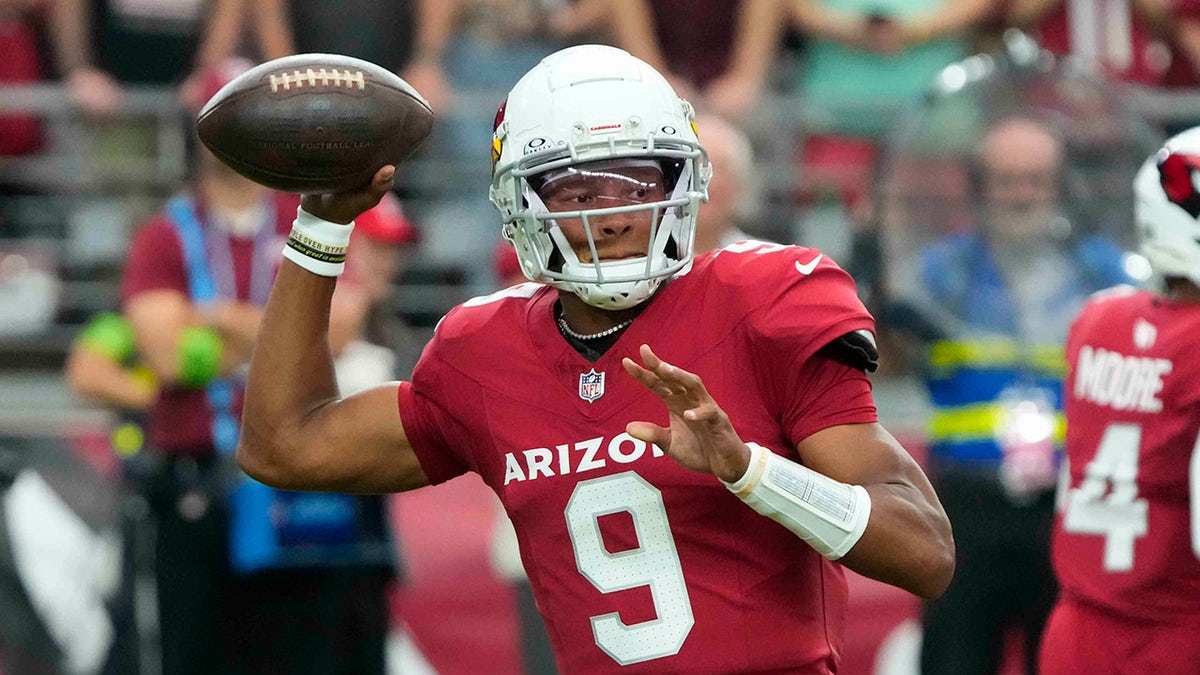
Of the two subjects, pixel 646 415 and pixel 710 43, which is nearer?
pixel 646 415

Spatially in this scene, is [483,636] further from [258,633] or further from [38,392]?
[38,392]

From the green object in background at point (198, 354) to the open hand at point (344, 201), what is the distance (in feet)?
5.68

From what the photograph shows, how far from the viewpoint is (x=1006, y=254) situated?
5.32m

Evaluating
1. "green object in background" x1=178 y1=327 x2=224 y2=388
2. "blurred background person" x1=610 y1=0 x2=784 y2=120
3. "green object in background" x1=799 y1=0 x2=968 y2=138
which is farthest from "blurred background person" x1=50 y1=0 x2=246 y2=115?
"green object in background" x1=799 y1=0 x2=968 y2=138

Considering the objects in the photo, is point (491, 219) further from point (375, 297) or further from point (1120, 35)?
point (1120, 35)

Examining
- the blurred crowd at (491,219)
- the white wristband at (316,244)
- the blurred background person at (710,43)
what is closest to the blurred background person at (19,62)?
the blurred crowd at (491,219)

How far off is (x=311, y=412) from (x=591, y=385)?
539 mm

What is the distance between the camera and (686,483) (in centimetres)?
261

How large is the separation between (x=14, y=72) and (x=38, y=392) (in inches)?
48.1

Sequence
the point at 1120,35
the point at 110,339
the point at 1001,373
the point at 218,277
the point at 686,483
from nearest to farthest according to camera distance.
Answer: the point at 686,483 → the point at 218,277 → the point at 110,339 → the point at 1001,373 → the point at 1120,35

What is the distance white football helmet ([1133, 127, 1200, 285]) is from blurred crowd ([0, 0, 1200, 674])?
1.17m

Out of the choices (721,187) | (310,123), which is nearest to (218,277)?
(721,187)

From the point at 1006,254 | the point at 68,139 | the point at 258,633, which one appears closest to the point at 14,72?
the point at 68,139

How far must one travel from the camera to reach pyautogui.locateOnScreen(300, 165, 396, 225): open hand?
292cm
